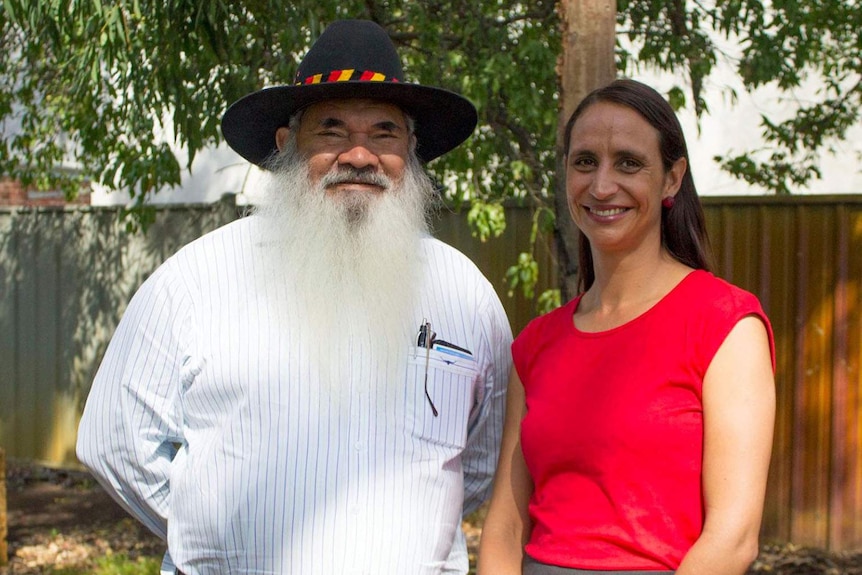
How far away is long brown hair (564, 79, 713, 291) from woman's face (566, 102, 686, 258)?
0.06 ft

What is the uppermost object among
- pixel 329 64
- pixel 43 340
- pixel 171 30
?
pixel 171 30

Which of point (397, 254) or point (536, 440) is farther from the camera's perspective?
point (397, 254)

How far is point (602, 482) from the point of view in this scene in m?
2.20

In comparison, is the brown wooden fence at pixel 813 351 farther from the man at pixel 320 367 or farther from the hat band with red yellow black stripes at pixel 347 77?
the hat band with red yellow black stripes at pixel 347 77

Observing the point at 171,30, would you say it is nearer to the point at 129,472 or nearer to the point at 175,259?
the point at 175,259

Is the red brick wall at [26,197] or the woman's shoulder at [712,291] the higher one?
the red brick wall at [26,197]

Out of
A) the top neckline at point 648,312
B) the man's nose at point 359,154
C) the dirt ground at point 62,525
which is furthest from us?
the dirt ground at point 62,525

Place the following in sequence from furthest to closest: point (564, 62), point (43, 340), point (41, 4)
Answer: point (43, 340), point (41, 4), point (564, 62)

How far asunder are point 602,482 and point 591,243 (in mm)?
577

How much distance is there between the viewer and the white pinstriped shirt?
8.05 ft

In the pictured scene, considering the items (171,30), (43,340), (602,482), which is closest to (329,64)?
(602,482)

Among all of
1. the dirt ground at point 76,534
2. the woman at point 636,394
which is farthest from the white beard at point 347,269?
the dirt ground at point 76,534

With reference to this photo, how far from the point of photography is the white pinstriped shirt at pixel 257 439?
96.6 inches

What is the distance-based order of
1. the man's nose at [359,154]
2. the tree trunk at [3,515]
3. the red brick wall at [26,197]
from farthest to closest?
the red brick wall at [26,197] < the tree trunk at [3,515] < the man's nose at [359,154]
